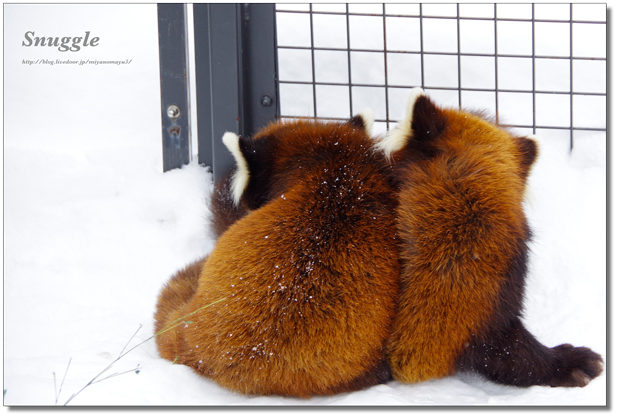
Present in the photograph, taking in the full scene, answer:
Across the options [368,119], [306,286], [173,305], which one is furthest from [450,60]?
[173,305]

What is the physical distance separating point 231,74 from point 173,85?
445 mm

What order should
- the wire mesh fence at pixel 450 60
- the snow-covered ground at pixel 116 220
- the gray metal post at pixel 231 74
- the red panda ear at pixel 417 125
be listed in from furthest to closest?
the wire mesh fence at pixel 450 60 < the gray metal post at pixel 231 74 < the snow-covered ground at pixel 116 220 < the red panda ear at pixel 417 125

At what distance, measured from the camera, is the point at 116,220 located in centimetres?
258

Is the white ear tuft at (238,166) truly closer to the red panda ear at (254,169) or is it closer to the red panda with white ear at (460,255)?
the red panda ear at (254,169)

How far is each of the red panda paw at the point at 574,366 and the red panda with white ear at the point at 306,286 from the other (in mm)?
607

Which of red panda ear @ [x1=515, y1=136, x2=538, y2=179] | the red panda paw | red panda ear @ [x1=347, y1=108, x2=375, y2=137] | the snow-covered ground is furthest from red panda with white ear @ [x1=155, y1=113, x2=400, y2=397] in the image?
the red panda paw

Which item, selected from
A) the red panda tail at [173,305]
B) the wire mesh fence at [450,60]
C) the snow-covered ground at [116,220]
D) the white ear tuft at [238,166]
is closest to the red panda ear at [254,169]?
the white ear tuft at [238,166]

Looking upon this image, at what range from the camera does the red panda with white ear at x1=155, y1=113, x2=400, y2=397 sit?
147 cm

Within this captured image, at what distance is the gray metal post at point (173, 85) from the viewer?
106 inches

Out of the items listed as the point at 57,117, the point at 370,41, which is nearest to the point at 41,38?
the point at 57,117

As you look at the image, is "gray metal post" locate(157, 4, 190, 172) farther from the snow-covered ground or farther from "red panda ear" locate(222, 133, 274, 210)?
"red panda ear" locate(222, 133, 274, 210)

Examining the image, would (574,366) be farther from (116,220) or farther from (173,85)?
(173,85)

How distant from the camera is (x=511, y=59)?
2955 millimetres

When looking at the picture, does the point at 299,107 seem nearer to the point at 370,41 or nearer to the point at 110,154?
the point at 370,41
